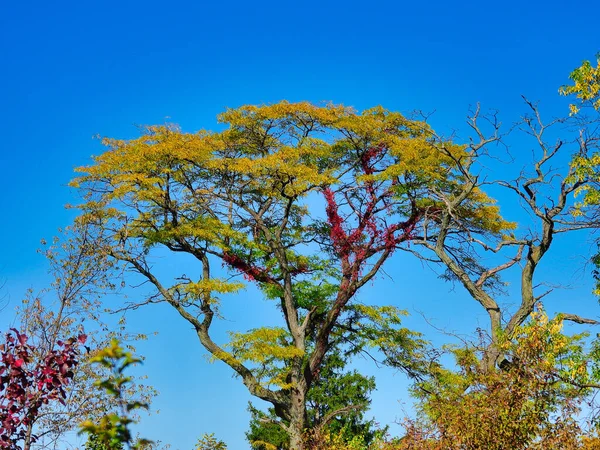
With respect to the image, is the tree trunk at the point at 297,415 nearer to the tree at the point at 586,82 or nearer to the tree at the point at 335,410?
the tree at the point at 335,410

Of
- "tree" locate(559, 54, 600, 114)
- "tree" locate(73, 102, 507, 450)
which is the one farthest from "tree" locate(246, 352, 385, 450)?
"tree" locate(559, 54, 600, 114)

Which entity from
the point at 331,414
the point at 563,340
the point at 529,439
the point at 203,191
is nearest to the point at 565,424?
the point at 529,439

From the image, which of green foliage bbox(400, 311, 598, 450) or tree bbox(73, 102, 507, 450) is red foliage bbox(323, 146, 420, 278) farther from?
green foliage bbox(400, 311, 598, 450)

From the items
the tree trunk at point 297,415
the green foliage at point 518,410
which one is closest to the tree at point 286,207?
the tree trunk at point 297,415

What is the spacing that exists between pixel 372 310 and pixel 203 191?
5342 millimetres

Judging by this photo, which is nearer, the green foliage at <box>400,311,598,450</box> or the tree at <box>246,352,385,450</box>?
the green foliage at <box>400,311,598,450</box>

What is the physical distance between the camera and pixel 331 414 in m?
16.6

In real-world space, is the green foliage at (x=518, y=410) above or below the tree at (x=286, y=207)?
below

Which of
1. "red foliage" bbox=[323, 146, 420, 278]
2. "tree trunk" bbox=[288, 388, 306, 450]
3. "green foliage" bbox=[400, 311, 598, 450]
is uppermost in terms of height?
"red foliage" bbox=[323, 146, 420, 278]

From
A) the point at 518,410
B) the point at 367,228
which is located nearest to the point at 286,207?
the point at 367,228

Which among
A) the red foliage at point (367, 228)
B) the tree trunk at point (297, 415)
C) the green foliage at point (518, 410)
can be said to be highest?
the red foliage at point (367, 228)

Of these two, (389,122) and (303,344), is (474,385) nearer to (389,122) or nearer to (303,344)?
(303,344)

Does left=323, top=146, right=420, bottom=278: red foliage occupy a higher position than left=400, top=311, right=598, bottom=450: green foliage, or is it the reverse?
left=323, top=146, right=420, bottom=278: red foliage

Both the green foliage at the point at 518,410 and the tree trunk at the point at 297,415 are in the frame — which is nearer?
the green foliage at the point at 518,410
